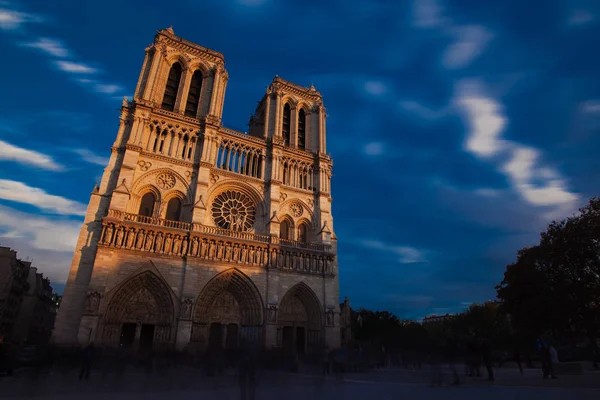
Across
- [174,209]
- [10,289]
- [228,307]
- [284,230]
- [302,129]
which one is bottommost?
[228,307]

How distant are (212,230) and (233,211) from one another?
138 inches

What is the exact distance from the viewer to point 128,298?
20781 mm

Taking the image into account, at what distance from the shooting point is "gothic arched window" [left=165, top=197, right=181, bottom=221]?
81.1 ft

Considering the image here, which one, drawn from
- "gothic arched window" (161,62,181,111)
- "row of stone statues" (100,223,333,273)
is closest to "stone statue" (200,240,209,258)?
"row of stone statues" (100,223,333,273)

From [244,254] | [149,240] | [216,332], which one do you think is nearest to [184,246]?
[149,240]

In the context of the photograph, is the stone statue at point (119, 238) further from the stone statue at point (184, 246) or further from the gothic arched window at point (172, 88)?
the gothic arched window at point (172, 88)

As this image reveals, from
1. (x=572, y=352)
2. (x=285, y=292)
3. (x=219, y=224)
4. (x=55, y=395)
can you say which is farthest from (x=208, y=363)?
(x=572, y=352)

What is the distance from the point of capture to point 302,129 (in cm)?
3469

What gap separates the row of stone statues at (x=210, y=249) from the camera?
20.8 meters

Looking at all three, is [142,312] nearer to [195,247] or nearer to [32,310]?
[195,247]

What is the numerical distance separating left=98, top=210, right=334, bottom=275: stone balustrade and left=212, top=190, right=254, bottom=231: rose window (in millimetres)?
2148

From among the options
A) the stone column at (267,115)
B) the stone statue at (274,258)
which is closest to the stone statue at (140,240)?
the stone statue at (274,258)

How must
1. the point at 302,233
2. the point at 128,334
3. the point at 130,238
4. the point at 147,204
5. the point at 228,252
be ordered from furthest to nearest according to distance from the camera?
1. the point at 302,233
2. the point at 147,204
3. the point at 228,252
4. the point at 130,238
5. the point at 128,334

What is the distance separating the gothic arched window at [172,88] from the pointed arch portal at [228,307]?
15681mm
